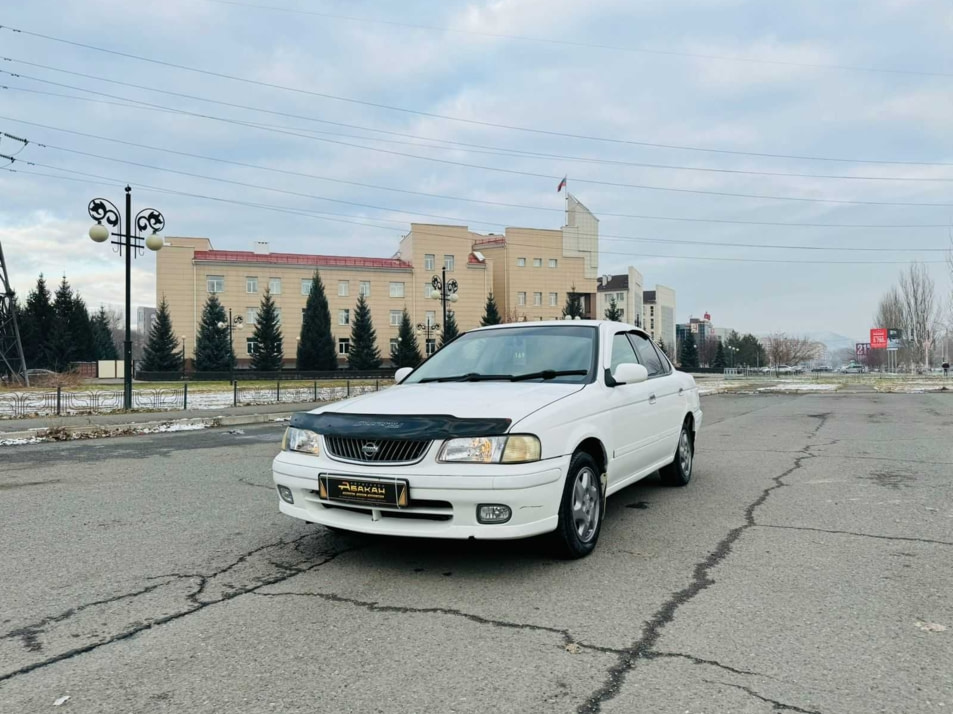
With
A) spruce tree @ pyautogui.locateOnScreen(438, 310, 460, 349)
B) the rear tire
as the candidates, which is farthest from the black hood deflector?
spruce tree @ pyautogui.locateOnScreen(438, 310, 460, 349)

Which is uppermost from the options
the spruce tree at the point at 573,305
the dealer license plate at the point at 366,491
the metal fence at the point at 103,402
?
the spruce tree at the point at 573,305

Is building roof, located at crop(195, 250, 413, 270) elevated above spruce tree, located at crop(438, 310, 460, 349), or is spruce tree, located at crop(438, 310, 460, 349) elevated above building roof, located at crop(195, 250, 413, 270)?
building roof, located at crop(195, 250, 413, 270)

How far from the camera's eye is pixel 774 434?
12297mm

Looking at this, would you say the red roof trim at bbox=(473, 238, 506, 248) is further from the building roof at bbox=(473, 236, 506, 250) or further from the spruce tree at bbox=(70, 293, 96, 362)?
the spruce tree at bbox=(70, 293, 96, 362)

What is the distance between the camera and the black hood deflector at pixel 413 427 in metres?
3.86

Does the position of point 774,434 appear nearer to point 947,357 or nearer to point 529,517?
point 529,517

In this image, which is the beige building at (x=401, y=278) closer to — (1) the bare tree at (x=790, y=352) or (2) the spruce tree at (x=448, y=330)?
(2) the spruce tree at (x=448, y=330)

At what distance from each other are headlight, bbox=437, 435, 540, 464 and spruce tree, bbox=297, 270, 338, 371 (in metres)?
60.6

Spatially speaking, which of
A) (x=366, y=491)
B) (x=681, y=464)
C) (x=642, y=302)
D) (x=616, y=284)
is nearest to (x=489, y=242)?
(x=642, y=302)

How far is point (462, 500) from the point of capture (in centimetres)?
378

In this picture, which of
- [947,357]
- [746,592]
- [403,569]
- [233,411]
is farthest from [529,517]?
[947,357]

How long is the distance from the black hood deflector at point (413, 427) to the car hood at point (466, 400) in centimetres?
5

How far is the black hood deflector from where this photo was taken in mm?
3861

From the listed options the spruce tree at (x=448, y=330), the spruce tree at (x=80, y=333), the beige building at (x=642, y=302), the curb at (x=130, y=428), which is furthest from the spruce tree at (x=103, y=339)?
the curb at (x=130, y=428)
